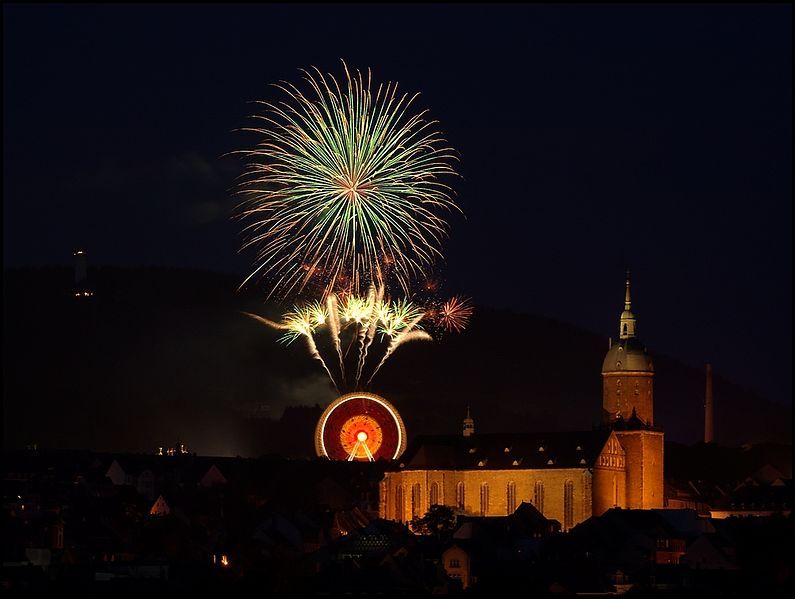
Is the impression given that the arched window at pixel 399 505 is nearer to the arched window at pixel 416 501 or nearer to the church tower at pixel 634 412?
the arched window at pixel 416 501

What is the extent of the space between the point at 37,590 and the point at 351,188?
79.8ft

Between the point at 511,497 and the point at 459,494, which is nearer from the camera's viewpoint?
the point at 511,497

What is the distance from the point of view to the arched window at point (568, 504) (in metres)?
165

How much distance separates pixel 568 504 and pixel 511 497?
16.4 feet

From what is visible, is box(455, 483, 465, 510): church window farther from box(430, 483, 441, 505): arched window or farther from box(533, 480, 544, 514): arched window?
box(533, 480, 544, 514): arched window

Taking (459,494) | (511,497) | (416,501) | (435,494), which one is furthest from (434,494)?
(511,497)

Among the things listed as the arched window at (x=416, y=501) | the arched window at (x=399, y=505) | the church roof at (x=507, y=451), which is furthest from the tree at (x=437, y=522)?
the church roof at (x=507, y=451)

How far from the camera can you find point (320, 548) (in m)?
150

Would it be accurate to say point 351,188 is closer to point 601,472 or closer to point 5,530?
point 5,530

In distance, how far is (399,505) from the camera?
564 feet

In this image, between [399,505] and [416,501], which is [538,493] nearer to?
[416,501]

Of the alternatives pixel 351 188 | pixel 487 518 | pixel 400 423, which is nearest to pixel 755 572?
pixel 351 188

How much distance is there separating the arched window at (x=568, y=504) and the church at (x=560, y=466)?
0.07 m

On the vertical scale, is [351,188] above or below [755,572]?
above
